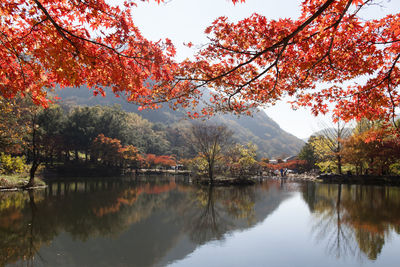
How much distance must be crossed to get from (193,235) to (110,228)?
2161mm

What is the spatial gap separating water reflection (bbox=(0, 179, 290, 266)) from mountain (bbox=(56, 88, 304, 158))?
81799mm

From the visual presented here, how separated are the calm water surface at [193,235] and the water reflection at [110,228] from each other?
0.07ft

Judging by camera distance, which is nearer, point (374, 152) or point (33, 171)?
point (33, 171)

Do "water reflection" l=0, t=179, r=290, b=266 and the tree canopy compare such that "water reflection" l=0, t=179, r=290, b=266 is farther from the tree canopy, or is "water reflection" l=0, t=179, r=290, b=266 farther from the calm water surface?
the tree canopy

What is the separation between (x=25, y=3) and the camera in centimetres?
366

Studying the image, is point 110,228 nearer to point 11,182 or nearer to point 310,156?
point 11,182

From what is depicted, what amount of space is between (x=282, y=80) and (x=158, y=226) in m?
4.91

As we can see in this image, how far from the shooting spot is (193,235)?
638 cm

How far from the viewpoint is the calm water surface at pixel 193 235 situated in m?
4.89

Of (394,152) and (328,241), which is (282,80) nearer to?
(328,241)

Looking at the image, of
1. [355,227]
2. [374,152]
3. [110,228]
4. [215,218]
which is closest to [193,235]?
[215,218]

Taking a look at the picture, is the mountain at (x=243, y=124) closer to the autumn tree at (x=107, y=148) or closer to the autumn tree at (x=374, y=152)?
the autumn tree at (x=107, y=148)

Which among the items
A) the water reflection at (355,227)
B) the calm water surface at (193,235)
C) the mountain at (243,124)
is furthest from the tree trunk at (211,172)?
the mountain at (243,124)

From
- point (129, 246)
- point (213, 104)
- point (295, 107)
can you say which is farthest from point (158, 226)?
point (295, 107)
